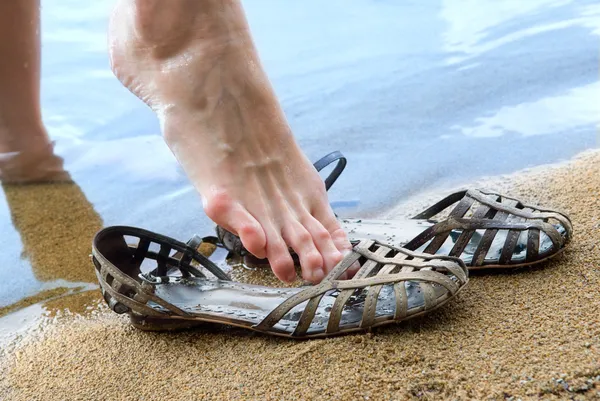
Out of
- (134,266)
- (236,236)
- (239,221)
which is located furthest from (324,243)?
(134,266)

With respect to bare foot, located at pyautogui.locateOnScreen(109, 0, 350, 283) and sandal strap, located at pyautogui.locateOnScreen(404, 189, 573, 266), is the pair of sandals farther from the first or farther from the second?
bare foot, located at pyautogui.locateOnScreen(109, 0, 350, 283)

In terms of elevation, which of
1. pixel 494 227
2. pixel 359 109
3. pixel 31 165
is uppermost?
pixel 494 227

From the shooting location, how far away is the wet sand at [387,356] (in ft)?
3.54

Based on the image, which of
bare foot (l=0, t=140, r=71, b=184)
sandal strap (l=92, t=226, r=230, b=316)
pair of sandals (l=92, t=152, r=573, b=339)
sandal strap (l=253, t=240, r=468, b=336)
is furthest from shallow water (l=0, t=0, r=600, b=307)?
sandal strap (l=253, t=240, r=468, b=336)

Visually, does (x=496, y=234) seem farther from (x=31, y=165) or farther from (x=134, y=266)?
(x=31, y=165)

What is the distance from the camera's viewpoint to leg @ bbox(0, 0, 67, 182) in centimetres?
240

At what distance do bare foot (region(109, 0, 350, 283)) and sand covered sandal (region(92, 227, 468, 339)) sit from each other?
5.3 inches

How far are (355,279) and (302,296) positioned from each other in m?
0.11

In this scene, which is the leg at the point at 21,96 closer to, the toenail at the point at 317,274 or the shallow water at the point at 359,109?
the shallow water at the point at 359,109

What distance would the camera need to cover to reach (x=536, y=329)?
3.89 ft

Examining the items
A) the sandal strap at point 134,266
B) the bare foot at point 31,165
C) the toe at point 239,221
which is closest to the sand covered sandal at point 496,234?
the toe at point 239,221

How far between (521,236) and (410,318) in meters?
0.36

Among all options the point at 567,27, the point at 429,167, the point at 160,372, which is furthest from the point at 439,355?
the point at 567,27

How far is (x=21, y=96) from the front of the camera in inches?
99.1
